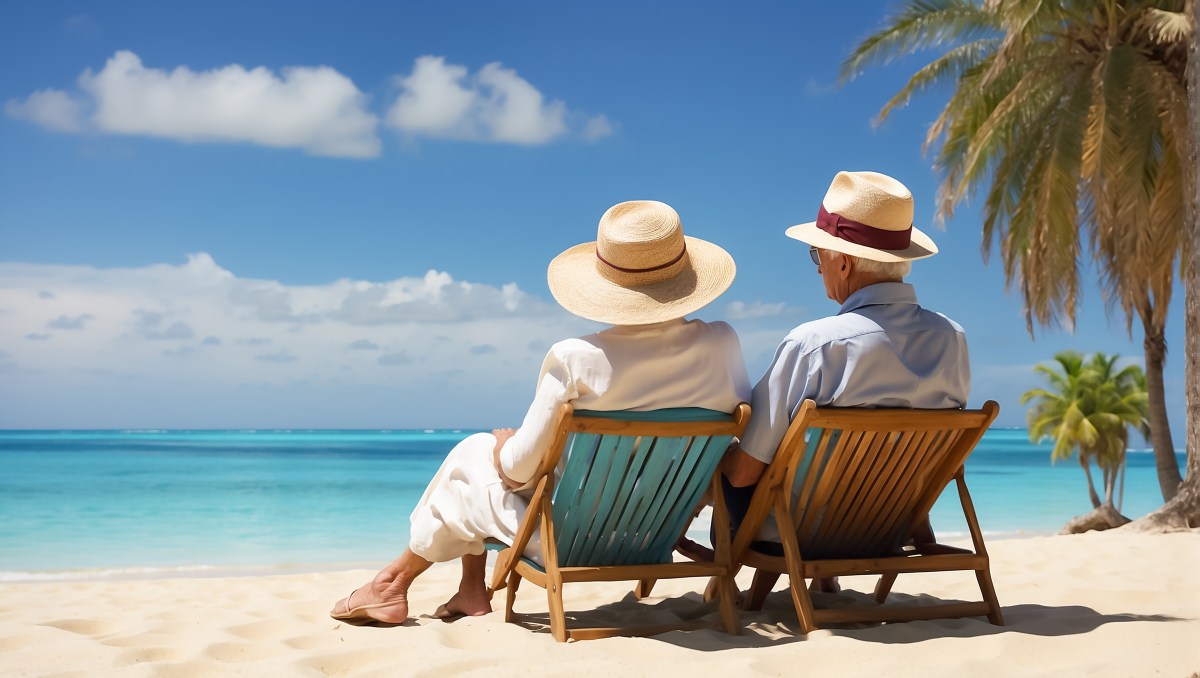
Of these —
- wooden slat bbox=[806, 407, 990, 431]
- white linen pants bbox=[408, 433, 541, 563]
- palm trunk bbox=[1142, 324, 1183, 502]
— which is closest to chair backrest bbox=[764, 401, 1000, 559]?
wooden slat bbox=[806, 407, 990, 431]

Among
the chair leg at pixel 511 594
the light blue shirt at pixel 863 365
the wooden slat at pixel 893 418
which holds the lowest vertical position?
the chair leg at pixel 511 594

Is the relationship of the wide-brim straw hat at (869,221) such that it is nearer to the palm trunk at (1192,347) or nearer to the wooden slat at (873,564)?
the wooden slat at (873,564)

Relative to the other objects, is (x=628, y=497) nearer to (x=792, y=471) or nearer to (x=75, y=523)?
(x=792, y=471)

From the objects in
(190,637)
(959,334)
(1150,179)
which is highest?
(1150,179)

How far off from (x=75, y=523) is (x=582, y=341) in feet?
43.7

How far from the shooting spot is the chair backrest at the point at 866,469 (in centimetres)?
270

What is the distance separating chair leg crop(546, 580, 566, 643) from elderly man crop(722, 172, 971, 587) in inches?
24.9

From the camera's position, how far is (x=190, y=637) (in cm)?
286

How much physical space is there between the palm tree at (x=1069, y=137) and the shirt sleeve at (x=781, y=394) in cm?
757

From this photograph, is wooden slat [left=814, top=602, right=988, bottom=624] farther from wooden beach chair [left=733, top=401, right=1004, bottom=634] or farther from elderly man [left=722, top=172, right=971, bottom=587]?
elderly man [left=722, top=172, right=971, bottom=587]

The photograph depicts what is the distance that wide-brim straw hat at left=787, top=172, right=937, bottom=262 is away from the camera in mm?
2957

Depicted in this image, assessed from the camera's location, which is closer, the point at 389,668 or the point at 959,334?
the point at 389,668

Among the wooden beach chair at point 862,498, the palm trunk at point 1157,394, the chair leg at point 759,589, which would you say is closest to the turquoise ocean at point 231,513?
the palm trunk at point 1157,394


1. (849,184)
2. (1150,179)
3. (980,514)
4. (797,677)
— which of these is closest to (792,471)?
(797,677)
